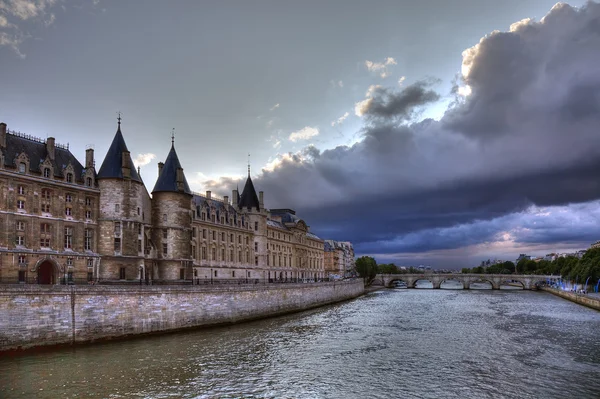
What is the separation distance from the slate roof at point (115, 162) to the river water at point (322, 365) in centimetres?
1766

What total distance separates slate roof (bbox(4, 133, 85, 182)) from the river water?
59.5 feet

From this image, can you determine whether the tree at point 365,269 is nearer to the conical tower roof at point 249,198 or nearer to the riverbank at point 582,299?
the riverbank at point 582,299

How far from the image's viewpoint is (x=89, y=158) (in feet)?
151

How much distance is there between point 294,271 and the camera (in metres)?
97.7

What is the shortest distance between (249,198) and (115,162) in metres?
35.4

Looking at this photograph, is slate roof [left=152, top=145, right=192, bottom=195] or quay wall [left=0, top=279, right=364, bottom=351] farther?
slate roof [left=152, top=145, right=192, bottom=195]

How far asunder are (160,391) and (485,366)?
1960cm

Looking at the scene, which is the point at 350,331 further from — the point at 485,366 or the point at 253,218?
the point at 253,218

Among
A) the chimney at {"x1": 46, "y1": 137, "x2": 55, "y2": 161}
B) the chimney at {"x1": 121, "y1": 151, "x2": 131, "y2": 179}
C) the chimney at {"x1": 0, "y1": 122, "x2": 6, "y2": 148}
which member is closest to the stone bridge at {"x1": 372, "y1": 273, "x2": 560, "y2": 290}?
the chimney at {"x1": 121, "y1": 151, "x2": 131, "y2": 179}

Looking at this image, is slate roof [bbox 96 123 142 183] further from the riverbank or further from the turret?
the riverbank

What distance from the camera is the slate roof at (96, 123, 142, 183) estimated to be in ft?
149

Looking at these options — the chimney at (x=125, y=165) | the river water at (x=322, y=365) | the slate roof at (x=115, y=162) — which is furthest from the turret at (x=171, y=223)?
the river water at (x=322, y=365)

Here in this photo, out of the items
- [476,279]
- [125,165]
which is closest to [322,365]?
[125,165]

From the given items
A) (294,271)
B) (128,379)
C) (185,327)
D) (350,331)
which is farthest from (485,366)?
(294,271)
